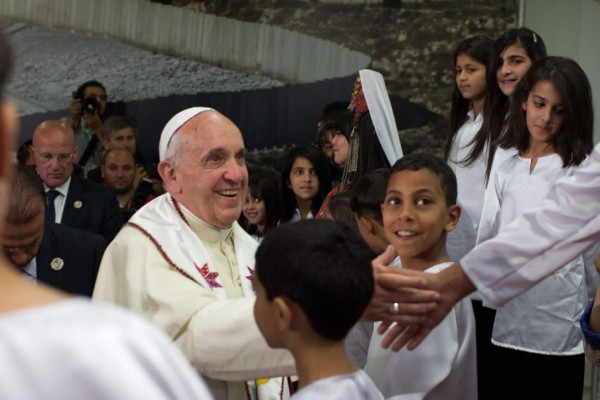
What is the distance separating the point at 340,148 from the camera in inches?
266

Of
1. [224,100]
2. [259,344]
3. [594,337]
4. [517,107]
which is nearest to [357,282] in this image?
[259,344]

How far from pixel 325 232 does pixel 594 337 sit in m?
1.30

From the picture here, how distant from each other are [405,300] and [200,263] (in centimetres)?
68

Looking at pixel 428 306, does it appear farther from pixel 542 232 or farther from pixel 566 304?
pixel 566 304

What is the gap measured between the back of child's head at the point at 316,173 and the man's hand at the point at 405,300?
3.33 m

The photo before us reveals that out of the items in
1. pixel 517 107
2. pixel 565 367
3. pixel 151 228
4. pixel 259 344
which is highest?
pixel 517 107

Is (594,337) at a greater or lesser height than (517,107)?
lesser

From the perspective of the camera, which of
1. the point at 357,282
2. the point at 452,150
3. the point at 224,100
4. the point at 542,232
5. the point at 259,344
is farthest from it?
the point at 224,100

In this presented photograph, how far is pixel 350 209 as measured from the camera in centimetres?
523

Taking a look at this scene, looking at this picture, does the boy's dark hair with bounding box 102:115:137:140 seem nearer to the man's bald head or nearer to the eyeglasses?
the man's bald head

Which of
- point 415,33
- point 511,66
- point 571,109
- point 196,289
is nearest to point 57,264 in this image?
point 196,289

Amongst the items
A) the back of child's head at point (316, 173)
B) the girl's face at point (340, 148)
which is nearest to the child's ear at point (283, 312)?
the girl's face at point (340, 148)

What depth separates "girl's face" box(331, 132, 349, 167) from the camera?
6.73 meters

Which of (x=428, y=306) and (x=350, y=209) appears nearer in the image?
(x=428, y=306)
